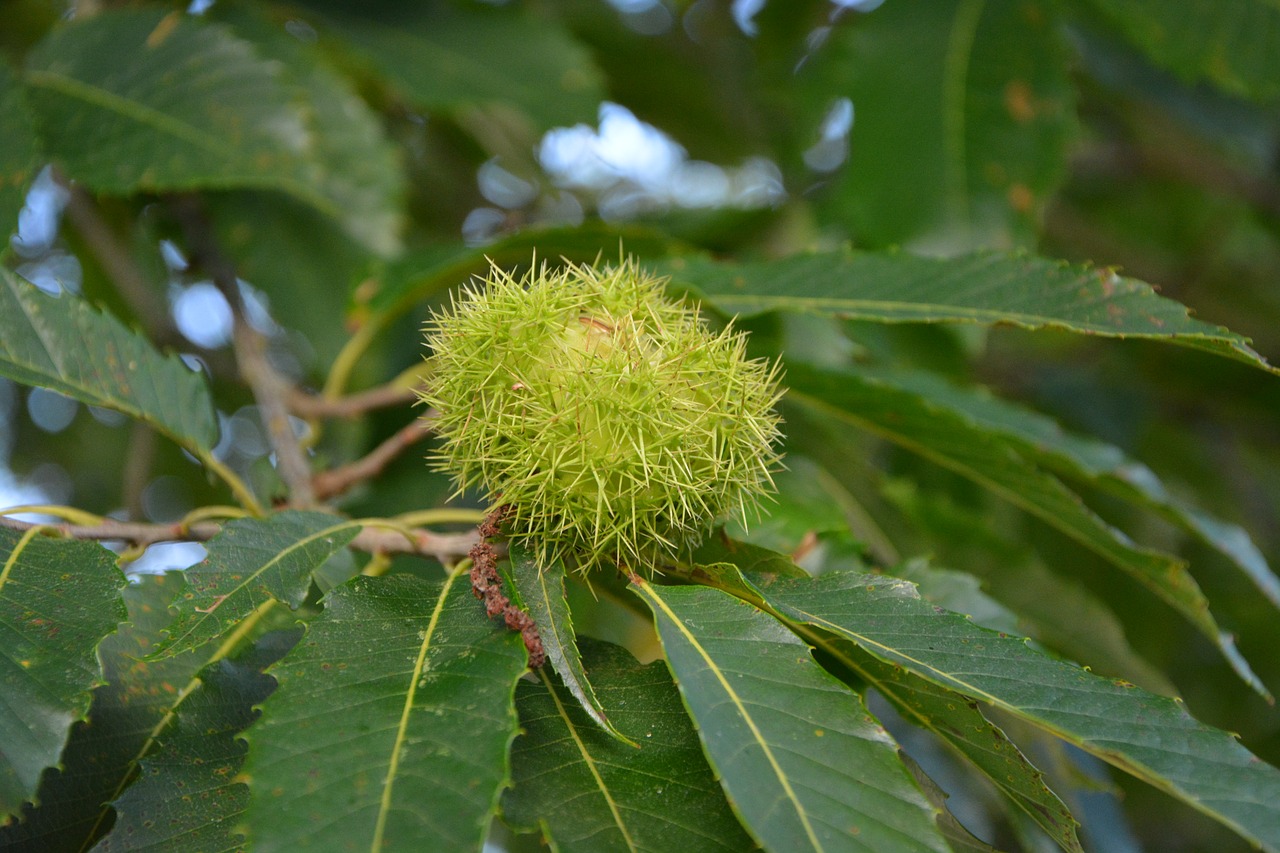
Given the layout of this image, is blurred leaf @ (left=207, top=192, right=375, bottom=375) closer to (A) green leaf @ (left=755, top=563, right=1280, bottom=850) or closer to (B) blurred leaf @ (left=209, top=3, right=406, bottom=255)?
(B) blurred leaf @ (left=209, top=3, right=406, bottom=255)

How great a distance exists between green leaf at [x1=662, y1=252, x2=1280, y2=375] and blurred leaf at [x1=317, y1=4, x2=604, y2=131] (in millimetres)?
843

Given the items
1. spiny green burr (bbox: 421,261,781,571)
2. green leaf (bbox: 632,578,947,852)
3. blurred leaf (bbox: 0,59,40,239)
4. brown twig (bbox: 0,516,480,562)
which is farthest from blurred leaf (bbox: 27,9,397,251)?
green leaf (bbox: 632,578,947,852)

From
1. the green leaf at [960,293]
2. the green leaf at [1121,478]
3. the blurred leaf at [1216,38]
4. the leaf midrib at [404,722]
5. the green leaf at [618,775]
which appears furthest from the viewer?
the blurred leaf at [1216,38]

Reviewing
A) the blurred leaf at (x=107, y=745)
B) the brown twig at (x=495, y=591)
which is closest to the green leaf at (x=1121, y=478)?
the brown twig at (x=495, y=591)

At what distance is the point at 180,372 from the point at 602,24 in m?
2.22

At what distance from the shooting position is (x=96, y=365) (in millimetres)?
1257

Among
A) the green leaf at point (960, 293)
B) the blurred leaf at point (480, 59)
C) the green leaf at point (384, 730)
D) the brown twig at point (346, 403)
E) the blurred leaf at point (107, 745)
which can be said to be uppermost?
the blurred leaf at point (480, 59)

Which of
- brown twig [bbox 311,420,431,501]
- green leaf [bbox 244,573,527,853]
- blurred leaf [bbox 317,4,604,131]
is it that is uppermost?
blurred leaf [bbox 317,4,604,131]

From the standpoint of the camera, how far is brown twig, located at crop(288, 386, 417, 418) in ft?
5.48

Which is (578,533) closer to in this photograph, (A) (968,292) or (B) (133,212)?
(A) (968,292)

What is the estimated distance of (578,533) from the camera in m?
1.03

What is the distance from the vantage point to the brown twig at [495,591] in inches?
38.2

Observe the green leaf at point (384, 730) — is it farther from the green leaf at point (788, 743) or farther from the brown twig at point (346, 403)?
the brown twig at point (346, 403)

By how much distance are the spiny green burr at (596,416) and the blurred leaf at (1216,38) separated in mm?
1713
